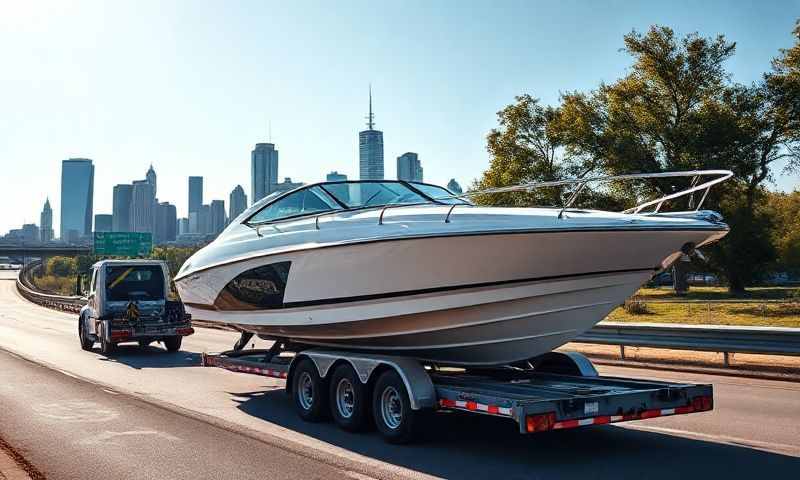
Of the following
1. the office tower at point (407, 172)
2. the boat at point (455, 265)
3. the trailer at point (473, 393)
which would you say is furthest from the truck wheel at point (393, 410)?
the office tower at point (407, 172)

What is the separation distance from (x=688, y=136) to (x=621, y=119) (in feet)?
13.9

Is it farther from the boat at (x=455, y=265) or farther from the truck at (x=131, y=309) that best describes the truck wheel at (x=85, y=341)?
the boat at (x=455, y=265)

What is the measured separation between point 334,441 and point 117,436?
7.93ft

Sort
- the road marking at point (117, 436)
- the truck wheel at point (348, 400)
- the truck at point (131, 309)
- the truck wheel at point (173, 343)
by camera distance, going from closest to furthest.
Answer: the road marking at point (117, 436)
the truck wheel at point (348, 400)
the truck at point (131, 309)
the truck wheel at point (173, 343)

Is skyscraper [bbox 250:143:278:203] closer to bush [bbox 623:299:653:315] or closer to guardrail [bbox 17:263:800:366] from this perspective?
Answer: bush [bbox 623:299:653:315]

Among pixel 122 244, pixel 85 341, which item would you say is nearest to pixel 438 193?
pixel 85 341

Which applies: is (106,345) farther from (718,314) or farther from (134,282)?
(718,314)

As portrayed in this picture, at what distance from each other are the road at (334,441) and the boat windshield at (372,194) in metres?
2.72

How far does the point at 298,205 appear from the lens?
10281 mm

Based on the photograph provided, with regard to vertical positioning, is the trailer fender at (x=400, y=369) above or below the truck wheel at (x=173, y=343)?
above

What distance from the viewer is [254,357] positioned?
11.6m

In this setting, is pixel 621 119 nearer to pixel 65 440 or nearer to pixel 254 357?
pixel 254 357

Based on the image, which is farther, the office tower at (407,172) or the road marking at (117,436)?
the office tower at (407,172)

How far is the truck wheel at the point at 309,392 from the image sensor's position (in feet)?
30.0
